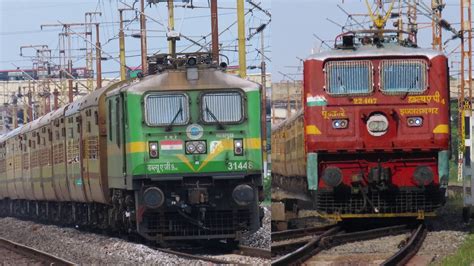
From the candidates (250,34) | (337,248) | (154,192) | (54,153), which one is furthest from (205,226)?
(250,34)

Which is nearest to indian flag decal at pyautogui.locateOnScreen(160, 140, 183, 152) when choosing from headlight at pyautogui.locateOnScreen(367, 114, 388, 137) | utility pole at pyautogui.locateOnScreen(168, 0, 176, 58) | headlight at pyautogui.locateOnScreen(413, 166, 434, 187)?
headlight at pyautogui.locateOnScreen(367, 114, 388, 137)

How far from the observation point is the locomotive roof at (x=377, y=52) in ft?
44.9

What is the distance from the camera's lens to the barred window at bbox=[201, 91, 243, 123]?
1327 centimetres

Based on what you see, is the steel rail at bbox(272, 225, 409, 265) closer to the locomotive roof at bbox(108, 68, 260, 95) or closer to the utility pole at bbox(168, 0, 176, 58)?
the locomotive roof at bbox(108, 68, 260, 95)

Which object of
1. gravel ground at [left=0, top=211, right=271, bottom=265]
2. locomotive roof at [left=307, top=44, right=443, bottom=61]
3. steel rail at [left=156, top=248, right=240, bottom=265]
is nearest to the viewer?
steel rail at [left=156, top=248, right=240, bottom=265]

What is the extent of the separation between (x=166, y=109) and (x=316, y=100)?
6.75 feet

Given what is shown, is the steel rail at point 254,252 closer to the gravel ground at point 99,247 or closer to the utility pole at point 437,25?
the gravel ground at point 99,247

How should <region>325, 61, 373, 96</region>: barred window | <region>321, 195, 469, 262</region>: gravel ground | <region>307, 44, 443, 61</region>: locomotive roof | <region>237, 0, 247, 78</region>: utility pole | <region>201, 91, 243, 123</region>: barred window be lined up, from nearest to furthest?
1. <region>321, 195, 469, 262</region>: gravel ground
2. <region>201, 91, 243, 123</region>: barred window
3. <region>307, 44, 443, 61</region>: locomotive roof
4. <region>325, 61, 373, 96</region>: barred window
5. <region>237, 0, 247, 78</region>: utility pole

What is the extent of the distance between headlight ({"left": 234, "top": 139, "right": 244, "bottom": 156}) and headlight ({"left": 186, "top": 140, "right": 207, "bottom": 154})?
394 mm

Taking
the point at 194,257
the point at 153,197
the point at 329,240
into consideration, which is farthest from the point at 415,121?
the point at 194,257

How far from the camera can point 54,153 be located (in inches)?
805

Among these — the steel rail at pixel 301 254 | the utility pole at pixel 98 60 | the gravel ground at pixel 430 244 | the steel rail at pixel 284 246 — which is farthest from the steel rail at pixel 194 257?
the utility pole at pixel 98 60

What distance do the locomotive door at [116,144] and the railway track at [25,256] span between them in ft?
4.55

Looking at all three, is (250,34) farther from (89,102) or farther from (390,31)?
(390,31)
